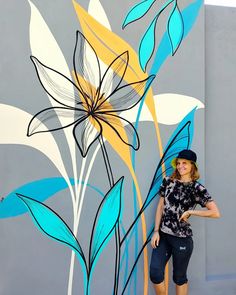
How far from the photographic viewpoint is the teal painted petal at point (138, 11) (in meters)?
3.28

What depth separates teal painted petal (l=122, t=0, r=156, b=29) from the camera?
3.28 meters

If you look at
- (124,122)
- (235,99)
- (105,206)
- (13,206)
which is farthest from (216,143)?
(13,206)

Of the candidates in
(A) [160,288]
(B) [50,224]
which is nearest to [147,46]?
(B) [50,224]

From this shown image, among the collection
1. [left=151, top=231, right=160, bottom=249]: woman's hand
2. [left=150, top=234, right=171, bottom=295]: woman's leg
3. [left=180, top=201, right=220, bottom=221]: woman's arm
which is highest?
[left=180, top=201, right=220, bottom=221]: woman's arm

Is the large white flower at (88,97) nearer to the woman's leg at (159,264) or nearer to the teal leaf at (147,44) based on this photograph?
the teal leaf at (147,44)

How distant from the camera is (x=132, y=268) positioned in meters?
3.26

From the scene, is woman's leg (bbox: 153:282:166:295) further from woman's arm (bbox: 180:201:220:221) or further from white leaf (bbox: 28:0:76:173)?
white leaf (bbox: 28:0:76:173)

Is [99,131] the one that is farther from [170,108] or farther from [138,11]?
[138,11]

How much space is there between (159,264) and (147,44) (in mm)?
2064

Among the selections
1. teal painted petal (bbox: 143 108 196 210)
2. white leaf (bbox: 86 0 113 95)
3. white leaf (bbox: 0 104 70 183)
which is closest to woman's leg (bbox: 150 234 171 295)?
teal painted petal (bbox: 143 108 196 210)

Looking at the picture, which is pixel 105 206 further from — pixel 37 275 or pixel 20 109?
pixel 20 109

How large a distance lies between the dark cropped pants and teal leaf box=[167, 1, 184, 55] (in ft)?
5.90

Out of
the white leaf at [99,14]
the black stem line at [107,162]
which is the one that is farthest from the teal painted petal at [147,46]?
the black stem line at [107,162]

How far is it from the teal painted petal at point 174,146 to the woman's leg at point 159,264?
0.41 m
